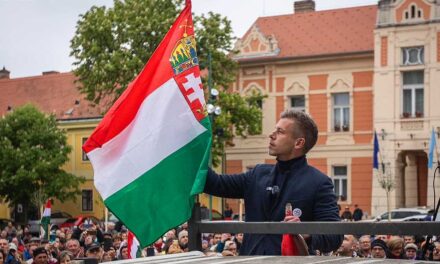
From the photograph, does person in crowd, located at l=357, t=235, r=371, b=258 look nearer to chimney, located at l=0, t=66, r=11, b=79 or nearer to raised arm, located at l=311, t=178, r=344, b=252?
raised arm, located at l=311, t=178, r=344, b=252

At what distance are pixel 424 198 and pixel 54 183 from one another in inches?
734

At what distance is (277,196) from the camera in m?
5.06

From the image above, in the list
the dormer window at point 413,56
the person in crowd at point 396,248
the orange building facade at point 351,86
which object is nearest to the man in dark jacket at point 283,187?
the person in crowd at point 396,248

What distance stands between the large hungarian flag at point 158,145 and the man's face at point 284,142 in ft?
1.66

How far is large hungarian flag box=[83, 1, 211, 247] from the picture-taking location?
216 inches

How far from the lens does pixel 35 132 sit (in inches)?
2002

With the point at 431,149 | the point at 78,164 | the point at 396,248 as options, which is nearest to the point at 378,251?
the point at 396,248

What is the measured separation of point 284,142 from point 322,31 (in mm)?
43433

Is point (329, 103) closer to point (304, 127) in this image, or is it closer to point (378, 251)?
point (378, 251)

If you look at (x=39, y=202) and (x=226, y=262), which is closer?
(x=226, y=262)

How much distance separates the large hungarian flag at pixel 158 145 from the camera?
216 inches

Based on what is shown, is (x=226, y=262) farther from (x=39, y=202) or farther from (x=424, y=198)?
(x=39, y=202)

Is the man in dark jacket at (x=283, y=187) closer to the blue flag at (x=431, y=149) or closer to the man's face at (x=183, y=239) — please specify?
the man's face at (x=183, y=239)

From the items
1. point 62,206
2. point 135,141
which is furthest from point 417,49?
point 135,141
